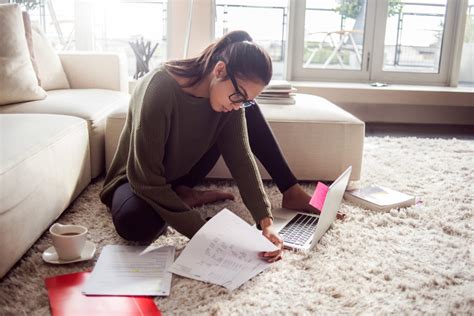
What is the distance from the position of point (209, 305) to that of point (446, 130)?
9.96 feet

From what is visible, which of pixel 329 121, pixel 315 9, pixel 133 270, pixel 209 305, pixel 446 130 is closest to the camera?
pixel 209 305

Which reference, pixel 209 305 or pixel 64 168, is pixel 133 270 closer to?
pixel 209 305

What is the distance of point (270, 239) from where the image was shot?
1352 millimetres

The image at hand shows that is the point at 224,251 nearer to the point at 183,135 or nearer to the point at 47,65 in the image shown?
the point at 183,135

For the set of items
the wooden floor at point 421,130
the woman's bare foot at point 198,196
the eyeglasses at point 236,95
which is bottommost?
the wooden floor at point 421,130

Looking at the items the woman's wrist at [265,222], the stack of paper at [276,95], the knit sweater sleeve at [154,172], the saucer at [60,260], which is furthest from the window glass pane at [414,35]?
the saucer at [60,260]

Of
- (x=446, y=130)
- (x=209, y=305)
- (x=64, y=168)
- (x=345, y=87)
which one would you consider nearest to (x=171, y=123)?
(x=64, y=168)

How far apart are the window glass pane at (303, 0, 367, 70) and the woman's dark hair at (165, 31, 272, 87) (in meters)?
2.80

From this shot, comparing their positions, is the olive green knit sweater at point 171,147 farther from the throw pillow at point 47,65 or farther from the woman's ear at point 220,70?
the throw pillow at point 47,65

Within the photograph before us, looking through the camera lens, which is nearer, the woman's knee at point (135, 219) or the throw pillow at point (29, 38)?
the woman's knee at point (135, 219)

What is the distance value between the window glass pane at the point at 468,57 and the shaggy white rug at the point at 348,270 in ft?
8.18

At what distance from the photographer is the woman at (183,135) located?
124cm

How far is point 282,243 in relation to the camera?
134cm

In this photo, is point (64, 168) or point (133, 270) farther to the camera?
point (64, 168)
